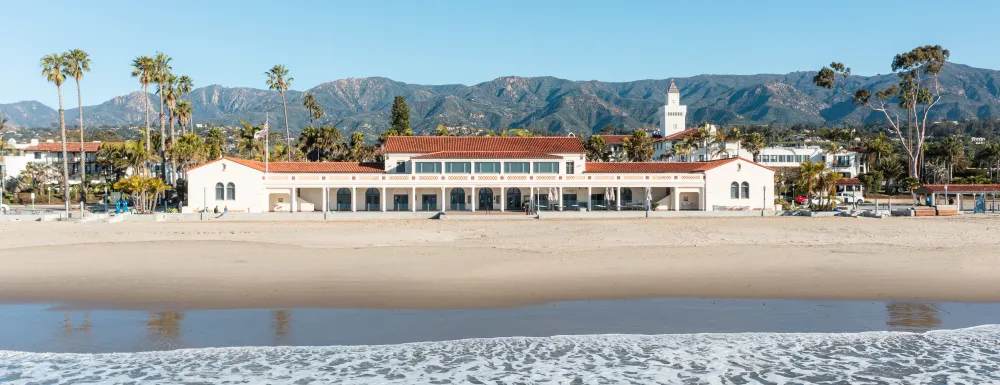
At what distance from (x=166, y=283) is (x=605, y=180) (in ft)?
115

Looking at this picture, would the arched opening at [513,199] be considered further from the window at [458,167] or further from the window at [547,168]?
the window at [458,167]

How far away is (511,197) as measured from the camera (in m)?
50.9

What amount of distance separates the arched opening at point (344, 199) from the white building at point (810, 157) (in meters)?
55.6

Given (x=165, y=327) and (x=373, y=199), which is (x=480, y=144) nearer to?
(x=373, y=199)

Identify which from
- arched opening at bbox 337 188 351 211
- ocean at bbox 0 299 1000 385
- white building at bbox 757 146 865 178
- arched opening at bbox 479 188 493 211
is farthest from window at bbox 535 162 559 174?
white building at bbox 757 146 865 178

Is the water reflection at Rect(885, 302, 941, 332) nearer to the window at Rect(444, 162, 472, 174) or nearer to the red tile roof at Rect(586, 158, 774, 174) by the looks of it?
the red tile roof at Rect(586, 158, 774, 174)

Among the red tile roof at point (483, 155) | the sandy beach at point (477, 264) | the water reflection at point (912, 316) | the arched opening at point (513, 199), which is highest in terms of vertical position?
the red tile roof at point (483, 155)

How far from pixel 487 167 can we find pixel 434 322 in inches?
1376

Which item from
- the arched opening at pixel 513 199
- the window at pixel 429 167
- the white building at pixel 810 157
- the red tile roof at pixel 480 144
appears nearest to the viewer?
the window at pixel 429 167

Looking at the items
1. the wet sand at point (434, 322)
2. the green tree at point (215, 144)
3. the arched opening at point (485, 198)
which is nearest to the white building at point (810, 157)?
the arched opening at point (485, 198)

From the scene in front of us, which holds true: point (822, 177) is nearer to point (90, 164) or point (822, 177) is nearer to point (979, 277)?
point (979, 277)

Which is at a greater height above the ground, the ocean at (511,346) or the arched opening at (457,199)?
the arched opening at (457,199)

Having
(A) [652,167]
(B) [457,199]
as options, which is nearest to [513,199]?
(B) [457,199]

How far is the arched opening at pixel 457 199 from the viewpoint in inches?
1992
